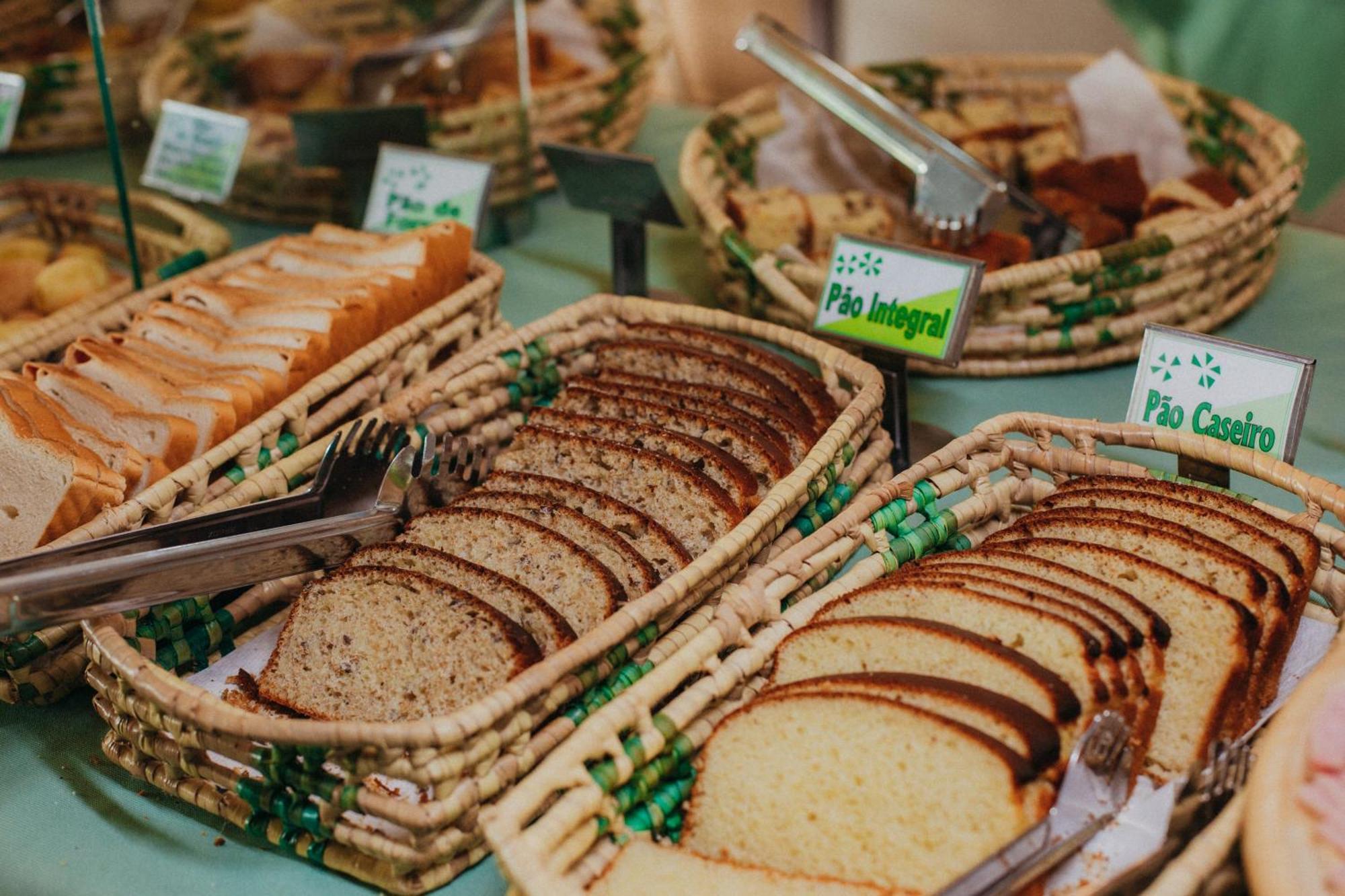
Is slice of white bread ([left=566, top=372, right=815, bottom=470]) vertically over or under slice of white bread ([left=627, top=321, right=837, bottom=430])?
under

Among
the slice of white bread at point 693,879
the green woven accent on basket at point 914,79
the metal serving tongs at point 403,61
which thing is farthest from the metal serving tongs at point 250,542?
the green woven accent on basket at point 914,79

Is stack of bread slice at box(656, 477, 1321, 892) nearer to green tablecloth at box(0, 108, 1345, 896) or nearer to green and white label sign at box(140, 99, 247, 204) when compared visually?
green tablecloth at box(0, 108, 1345, 896)

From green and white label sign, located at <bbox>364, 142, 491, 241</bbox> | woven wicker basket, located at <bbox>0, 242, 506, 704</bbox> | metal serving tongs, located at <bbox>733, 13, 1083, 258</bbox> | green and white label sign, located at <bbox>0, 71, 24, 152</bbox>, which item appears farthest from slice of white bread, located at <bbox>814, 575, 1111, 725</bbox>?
green and white label sign, located at <bbox>0, 71, 24, 152</bbox>

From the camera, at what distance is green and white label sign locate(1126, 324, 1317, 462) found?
184cm

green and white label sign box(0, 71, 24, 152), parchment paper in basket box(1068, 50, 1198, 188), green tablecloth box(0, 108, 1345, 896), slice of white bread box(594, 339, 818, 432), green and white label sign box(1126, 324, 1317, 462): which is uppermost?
parchment paper in basket box(1068, 50, 1198, 188)

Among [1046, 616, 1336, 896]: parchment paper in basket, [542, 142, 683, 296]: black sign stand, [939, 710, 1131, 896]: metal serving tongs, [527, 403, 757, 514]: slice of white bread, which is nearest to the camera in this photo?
[939, 710, 1131, 896]: metal serving tongs

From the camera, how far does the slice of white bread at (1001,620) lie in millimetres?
1488

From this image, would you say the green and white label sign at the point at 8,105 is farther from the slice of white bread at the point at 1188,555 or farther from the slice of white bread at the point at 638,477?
the slice of white bread at the point at 1188,555

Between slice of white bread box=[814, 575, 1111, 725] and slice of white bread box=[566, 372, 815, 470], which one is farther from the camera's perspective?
slice of white bread box=[566, 372, 815, 470]

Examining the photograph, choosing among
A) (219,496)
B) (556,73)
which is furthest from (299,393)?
(556,73)

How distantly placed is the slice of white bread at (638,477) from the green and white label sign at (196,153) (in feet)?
5.12

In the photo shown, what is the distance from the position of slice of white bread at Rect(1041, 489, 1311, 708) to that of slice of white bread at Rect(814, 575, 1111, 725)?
1.05ft

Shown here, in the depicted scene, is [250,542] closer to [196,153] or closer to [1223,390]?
[1223,390]

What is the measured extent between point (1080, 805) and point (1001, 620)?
0.84 ft
